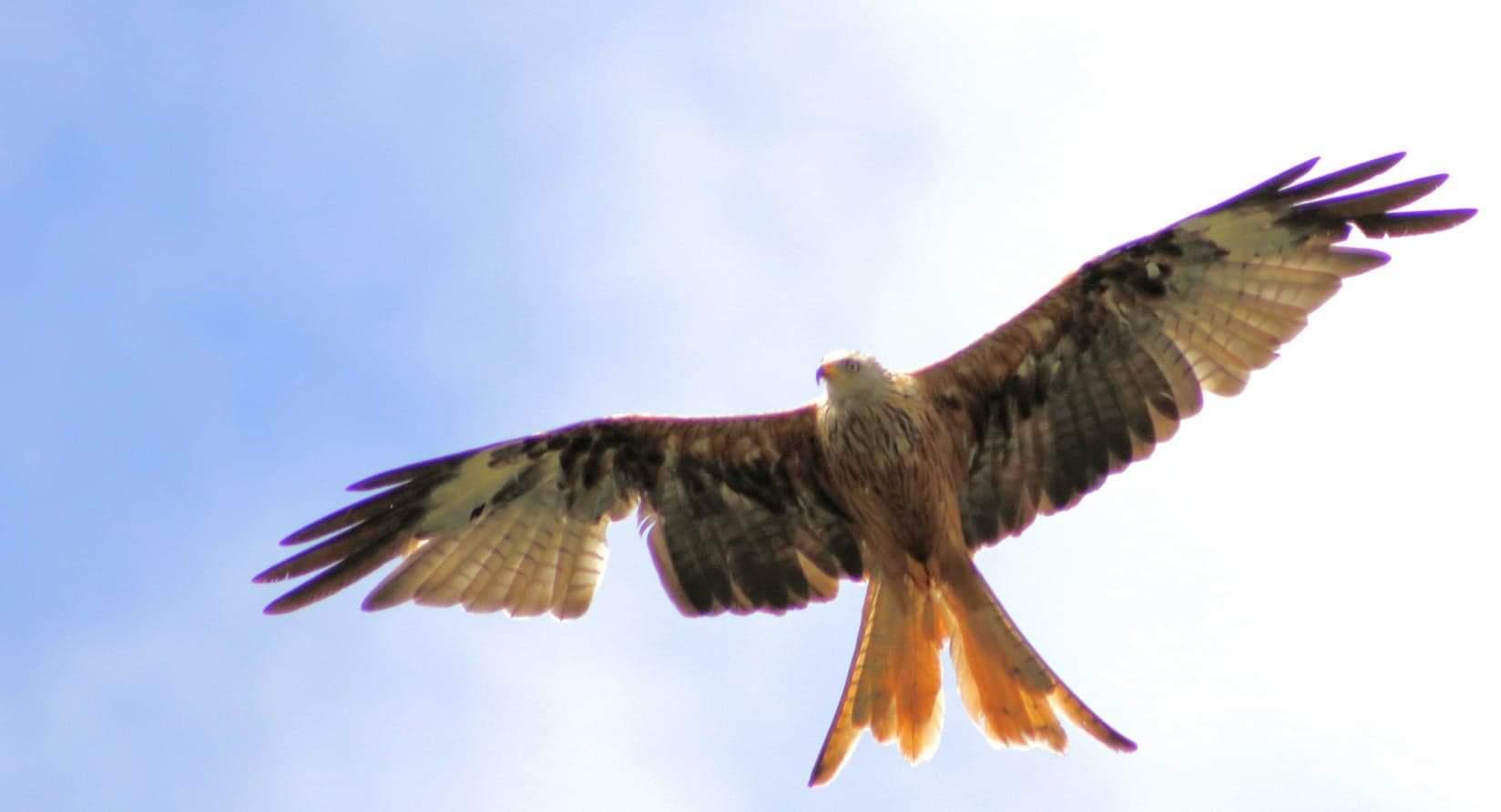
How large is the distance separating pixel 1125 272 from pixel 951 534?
1704 millimetres

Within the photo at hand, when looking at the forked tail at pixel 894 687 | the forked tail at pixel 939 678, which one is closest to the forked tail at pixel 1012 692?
the forked tail at pixel 939 678

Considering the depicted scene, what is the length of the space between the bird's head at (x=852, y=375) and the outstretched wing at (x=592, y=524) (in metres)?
0.70

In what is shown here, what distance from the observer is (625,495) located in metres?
11.7

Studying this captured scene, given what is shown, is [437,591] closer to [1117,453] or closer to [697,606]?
[697,606]

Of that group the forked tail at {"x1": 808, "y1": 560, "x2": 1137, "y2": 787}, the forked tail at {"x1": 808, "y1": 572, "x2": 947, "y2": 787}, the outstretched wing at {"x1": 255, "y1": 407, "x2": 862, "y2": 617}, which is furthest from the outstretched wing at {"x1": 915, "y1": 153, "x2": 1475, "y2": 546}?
the outstretched wing at {"x1": 255, "y1": 407, "x2": 862, "y2": 617}

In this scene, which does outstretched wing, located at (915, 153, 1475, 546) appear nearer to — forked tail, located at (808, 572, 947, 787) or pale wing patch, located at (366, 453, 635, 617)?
forked tail, located at (808, 572, 947, 787)

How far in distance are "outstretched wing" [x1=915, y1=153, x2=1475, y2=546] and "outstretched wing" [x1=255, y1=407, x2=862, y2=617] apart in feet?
3.31

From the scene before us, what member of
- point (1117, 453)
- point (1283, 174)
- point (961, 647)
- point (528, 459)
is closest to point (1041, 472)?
point (1117, 453)

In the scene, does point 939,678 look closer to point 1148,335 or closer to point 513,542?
point 1148,335

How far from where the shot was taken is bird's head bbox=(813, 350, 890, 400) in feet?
35.4

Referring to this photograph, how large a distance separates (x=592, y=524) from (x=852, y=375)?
1921 millimetres

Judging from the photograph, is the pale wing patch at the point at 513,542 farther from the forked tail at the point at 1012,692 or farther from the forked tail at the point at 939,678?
the forked tail at the point at 1012,692

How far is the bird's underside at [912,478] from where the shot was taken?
35.5 feet

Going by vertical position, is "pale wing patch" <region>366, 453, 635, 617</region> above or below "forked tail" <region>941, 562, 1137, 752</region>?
above
